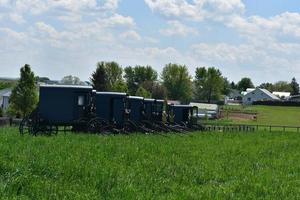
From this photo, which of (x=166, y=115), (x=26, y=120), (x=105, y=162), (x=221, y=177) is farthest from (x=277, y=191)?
(x=166, y=115)

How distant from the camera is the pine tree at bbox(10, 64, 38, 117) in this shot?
68125 mm

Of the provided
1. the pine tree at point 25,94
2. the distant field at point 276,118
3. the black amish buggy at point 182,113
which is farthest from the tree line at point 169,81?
the black amish buggy at point 182,113

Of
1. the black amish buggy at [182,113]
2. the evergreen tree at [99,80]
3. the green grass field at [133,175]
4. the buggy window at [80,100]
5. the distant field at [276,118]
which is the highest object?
the evergreen tree at [99,80]

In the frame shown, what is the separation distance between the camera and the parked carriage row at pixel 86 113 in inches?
1196

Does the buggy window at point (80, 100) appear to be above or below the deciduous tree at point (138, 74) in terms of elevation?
below

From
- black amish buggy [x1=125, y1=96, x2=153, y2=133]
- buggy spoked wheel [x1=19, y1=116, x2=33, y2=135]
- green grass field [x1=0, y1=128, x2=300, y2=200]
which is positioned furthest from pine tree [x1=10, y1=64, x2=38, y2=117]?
green grass field [x1=0, y1=128, x2=300, y2=200]

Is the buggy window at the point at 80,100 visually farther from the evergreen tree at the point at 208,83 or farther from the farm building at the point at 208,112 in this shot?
the evergreen tree at the point at 208,83

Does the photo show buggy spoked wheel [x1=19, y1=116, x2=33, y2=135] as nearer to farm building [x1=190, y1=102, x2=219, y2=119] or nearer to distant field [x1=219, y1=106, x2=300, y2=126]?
distant field [x1=219, y1=106, x2=300, y2=126]

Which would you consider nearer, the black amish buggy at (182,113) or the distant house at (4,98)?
the black amish buggy at (182,113)

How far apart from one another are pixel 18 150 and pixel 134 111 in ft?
79.1

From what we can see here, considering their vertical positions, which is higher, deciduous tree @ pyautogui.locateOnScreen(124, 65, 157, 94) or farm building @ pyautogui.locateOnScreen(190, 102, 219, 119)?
deciduous tree @ pyautogui.locateOnScreen(124, 65, 157, 94)

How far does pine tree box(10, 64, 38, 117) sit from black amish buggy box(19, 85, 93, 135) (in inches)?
1428

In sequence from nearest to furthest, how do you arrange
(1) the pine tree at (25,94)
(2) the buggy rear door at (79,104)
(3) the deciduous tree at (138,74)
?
(2) the buggy rear door at (79,104)
(1) the pine tree at (25,94)
(3) the deciduous tree at (138,74)

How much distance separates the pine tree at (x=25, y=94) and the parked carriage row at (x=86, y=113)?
94.6ft
